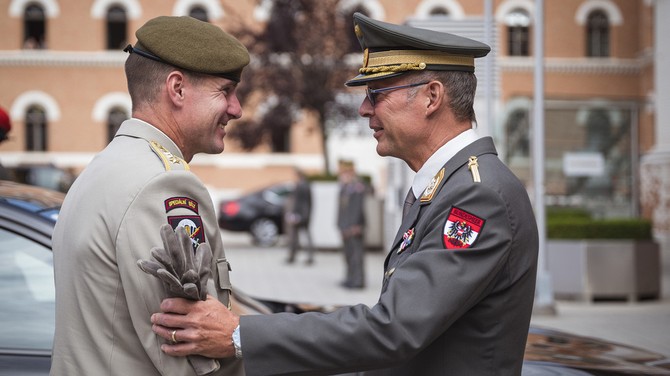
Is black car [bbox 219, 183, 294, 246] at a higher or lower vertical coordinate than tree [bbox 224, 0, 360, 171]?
lower

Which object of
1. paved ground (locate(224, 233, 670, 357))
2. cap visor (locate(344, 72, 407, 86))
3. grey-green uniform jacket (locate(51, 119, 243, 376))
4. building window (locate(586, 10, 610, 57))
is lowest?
paved ground (locate(224, 233, 670, 357))

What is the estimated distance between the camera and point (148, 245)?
1.98m

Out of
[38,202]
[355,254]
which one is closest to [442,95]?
[38,202]

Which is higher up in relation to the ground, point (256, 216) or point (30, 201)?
point (30, 201)

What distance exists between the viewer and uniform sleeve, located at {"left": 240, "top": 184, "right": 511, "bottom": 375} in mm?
2027

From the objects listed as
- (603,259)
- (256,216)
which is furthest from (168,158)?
(256,216)

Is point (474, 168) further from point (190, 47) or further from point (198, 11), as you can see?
point (198, 11)

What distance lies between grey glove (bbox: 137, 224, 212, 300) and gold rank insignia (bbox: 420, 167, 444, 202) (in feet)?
2.16

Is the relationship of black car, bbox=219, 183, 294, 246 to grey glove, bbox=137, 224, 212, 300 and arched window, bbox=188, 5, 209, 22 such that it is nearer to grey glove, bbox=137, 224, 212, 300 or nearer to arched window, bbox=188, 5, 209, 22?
arched window, bbox=188, 5, 209, 22

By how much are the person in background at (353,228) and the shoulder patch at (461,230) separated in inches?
432

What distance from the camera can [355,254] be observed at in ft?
43.1

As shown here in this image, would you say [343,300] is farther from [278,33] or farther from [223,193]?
[223,193]

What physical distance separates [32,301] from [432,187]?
1750 mm

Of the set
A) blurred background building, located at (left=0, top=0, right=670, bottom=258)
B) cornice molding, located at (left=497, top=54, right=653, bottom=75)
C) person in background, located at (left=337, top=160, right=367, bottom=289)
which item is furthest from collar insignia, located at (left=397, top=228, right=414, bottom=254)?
cornice molding, located at (left=497, top=54, right=653, bottom=75)
